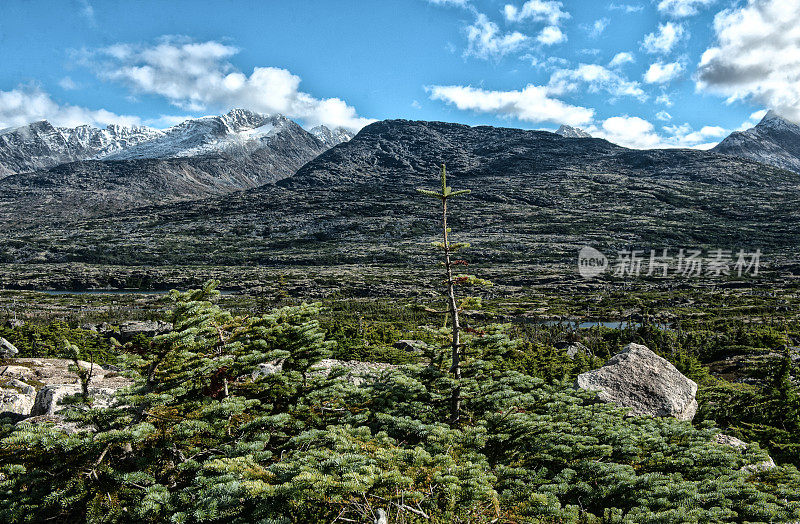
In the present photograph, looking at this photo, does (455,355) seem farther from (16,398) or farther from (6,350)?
(6,350)

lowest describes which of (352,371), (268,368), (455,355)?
(268,368)

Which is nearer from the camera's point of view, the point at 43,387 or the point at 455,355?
the point at 455,355

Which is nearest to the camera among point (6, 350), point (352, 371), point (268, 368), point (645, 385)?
point (352, 371)

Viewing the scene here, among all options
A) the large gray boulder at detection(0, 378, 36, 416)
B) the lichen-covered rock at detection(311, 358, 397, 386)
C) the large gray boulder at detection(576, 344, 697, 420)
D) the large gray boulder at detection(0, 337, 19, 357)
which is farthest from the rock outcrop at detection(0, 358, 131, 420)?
the large gray boulder at detection(576, 344, 697, 420)

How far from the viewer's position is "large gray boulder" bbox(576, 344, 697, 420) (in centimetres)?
1396

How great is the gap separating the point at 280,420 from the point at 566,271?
15362 cm

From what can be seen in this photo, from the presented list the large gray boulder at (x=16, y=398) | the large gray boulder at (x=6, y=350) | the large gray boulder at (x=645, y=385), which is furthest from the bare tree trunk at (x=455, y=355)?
the large gray boulder at (x=6, y=350)

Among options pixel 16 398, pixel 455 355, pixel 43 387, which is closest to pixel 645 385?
pixel 455 355

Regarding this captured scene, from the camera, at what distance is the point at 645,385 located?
14508mm

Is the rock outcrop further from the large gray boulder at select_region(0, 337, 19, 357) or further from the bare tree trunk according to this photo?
the bare tree trunk

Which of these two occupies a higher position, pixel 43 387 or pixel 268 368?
pixel 268 368

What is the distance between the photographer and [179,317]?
733cm

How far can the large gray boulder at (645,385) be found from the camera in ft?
45.8

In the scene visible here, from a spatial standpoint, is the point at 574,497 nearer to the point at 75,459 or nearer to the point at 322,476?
the point at 322,476
